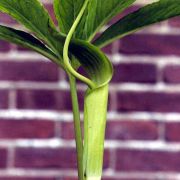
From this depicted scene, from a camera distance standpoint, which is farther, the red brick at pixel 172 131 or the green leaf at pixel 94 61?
the red brick at pixel 172 131

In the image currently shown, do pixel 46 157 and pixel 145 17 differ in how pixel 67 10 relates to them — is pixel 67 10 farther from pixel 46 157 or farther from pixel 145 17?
pixel 46 157

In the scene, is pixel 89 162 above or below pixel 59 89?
below

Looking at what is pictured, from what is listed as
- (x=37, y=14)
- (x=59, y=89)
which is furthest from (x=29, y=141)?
(x=37, y=14)

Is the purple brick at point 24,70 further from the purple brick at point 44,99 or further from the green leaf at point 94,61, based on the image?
the green leaf at point 94,61

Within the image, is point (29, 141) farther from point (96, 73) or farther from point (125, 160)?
point (96, 73)

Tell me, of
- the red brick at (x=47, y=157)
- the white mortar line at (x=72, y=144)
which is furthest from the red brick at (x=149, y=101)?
the red brick at (x=47, y=157)

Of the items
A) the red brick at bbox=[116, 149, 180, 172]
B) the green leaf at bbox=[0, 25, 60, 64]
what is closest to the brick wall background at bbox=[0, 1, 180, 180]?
the red brick at bbox=[116, 149, 180, 172]

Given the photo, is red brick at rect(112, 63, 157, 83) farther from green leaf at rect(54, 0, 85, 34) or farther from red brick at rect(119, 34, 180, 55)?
green leaf at rect(54, 0, 85, 34)
